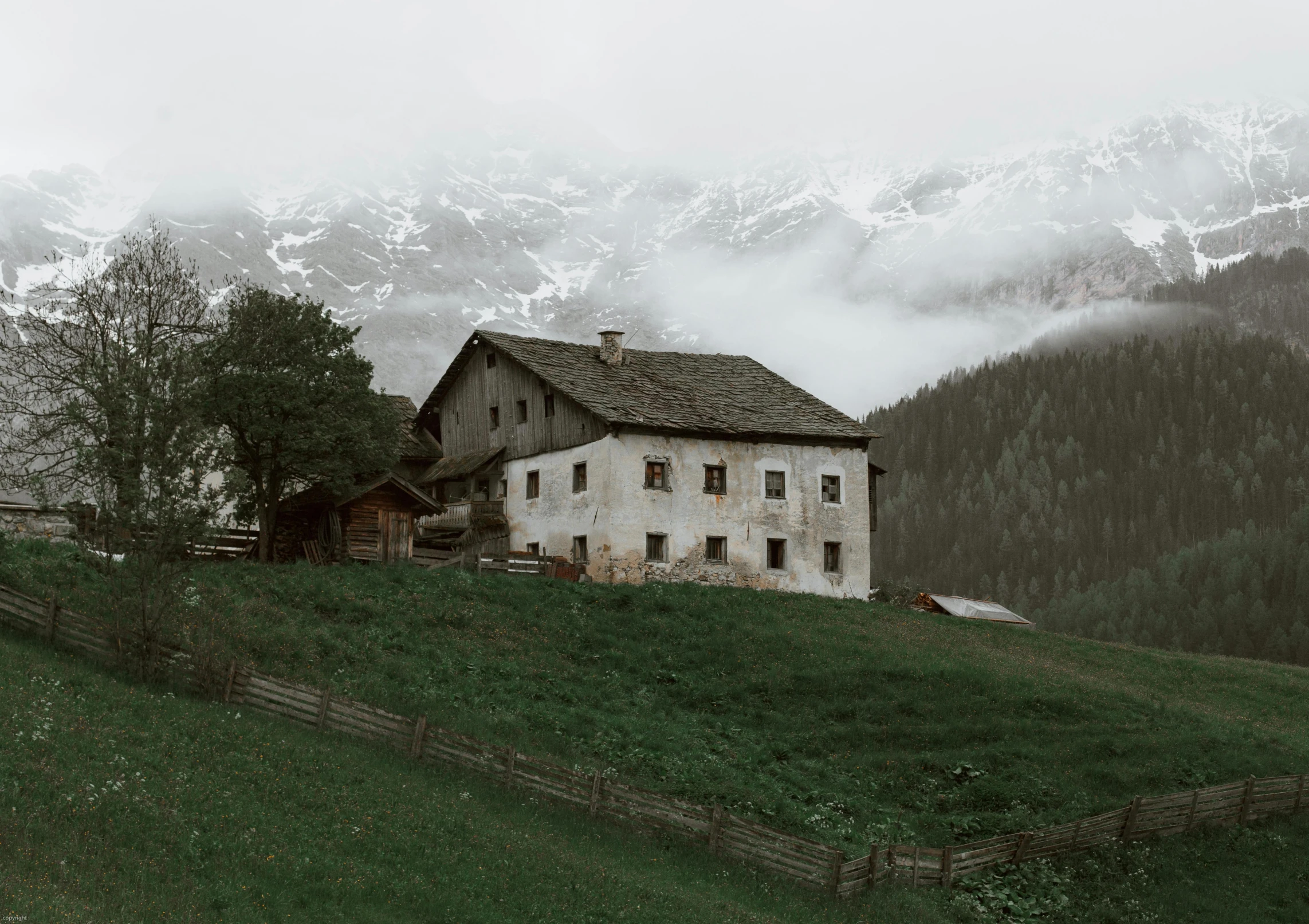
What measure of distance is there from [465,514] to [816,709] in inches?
1110

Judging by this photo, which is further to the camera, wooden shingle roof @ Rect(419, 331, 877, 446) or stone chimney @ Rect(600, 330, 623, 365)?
stone chimney @ Rect(600, 330, 623, 365)

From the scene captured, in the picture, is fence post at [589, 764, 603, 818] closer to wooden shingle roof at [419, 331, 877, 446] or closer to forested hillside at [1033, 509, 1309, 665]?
wooden shingle roof at [419, 331, 877, 446]

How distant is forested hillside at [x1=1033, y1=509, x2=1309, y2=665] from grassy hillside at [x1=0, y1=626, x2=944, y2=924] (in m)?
149

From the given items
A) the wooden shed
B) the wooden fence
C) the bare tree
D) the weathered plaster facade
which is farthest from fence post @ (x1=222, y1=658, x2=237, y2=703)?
the wooden shed

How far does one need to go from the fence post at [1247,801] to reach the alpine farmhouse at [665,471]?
26152mm

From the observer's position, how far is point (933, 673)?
42.8m

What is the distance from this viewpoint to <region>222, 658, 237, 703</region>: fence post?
3198cm

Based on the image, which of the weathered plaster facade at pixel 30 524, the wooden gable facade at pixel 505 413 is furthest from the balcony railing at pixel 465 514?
the weathered plaster facade at pixel 30 524

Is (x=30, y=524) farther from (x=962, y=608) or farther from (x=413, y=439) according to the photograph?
(x=962, y=608)

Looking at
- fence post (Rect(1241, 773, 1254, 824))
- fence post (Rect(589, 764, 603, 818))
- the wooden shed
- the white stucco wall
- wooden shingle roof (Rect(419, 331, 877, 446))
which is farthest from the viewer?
wooden shingle roof (Rect(419, 331, 877, 446))

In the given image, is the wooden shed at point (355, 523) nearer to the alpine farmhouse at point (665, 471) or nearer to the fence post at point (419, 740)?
the alpine farmhouse at point (665, 471)

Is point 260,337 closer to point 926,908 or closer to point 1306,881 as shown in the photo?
point 926,908

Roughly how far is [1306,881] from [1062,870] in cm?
630

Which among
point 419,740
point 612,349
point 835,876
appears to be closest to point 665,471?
point 612,349
